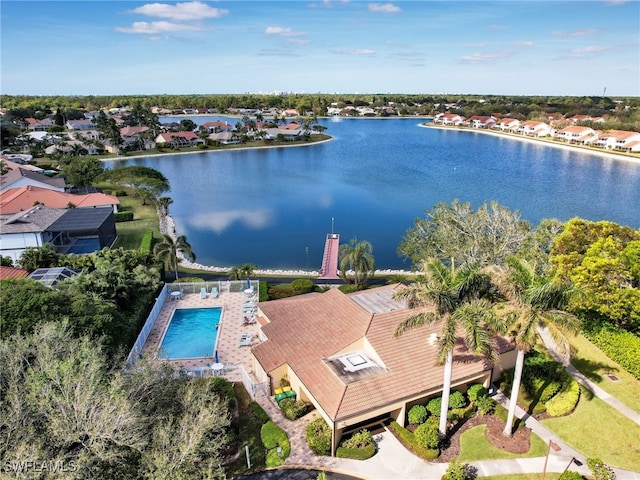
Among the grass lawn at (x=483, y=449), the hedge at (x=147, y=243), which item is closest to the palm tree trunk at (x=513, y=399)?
the grass lawn at (x=483, y=449)

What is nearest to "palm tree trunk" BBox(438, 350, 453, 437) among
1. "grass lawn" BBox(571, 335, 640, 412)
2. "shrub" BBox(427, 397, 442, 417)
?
"shrub" BBox(427, 397, 442, 417)

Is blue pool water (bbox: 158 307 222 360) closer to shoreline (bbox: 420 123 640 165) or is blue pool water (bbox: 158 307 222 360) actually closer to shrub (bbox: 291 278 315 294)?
shrub (bbox: 291 278 315 294)

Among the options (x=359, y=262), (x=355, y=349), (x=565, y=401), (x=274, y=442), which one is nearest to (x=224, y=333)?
(x=355, y=349)

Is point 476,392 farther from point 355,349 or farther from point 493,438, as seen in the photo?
point 355,349

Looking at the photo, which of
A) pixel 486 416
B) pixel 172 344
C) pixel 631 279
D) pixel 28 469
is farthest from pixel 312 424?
pixel 631 279

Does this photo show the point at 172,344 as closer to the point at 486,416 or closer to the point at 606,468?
the point at 486,416

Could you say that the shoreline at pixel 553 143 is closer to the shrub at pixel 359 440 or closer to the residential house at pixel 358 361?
the residential house at pixel 358 361
